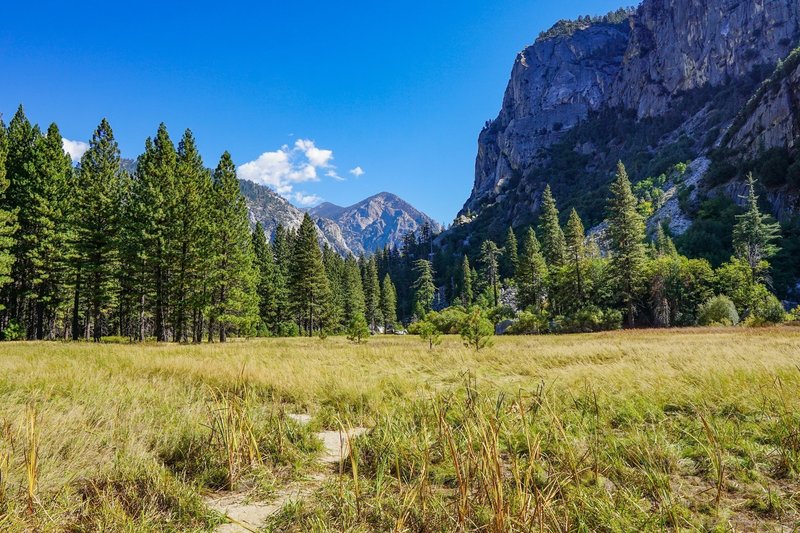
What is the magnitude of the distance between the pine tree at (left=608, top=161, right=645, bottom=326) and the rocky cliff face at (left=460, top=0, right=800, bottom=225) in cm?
4776

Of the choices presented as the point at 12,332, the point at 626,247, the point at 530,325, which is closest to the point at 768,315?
the point at 626,247

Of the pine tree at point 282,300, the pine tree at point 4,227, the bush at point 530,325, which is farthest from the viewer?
the pine tree at point 282,300

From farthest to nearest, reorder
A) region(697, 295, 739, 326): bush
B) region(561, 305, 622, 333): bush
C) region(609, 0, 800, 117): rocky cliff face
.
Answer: region(609, 0, 800, 117): rocky cliff face, region(561, 305, 622, 333): bush, region(697, 295, 739, 326): bush

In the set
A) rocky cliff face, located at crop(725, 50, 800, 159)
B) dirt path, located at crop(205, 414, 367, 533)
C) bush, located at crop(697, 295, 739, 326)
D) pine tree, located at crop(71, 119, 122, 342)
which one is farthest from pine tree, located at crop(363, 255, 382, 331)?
dirt path, located at crop(205, 414, 367, 533)

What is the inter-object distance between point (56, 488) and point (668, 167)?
122m

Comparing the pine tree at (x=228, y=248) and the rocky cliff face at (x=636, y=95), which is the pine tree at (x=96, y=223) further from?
the rocky cliff face at (x=636, y=95)

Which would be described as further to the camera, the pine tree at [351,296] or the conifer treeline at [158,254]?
the pine tree at [351,296]

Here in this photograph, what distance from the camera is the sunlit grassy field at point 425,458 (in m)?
2.67

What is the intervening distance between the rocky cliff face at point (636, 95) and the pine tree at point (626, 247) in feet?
157

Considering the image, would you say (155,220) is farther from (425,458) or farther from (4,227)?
(425,458)

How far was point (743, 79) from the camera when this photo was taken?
105375 millimetres

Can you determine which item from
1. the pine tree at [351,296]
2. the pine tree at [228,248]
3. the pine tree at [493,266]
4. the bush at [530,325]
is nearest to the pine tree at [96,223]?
the pine tree at [228,248]

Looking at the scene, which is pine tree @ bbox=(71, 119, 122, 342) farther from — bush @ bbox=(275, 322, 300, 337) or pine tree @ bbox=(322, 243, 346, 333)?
pine tree @ bbox=(322, 243, 346, 333)

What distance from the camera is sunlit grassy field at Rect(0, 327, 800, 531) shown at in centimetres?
267
